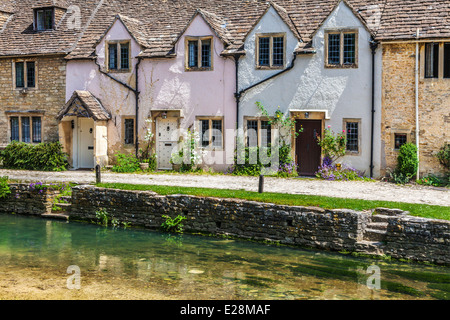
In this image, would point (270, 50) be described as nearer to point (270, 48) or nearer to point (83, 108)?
point (270, 48)

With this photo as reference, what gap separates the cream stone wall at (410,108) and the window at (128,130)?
1125cm

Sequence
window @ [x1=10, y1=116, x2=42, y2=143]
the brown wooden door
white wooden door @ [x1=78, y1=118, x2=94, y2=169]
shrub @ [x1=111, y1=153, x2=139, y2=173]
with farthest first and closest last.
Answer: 1. window @ [x1=10, y1=116, x2=42, y2=143]
2. white wooden door @ [x1=78, y1=118, x2=94, y2=169]
3. shrub @ [x1=111, y1=153, x2=139, y2=173]
4. the brown wooden door

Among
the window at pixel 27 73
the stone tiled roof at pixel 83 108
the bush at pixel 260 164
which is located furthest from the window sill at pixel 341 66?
the window at pixel 27 73

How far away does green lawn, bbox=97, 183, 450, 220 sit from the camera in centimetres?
1551

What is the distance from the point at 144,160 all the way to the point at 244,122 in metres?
4.95

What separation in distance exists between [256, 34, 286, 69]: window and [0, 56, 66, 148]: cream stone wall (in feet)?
31.8

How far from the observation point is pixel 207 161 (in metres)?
25.7

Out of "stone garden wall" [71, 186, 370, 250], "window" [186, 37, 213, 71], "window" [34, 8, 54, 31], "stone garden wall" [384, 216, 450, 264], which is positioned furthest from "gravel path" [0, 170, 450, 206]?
"window" [34, 8, 54, 31]

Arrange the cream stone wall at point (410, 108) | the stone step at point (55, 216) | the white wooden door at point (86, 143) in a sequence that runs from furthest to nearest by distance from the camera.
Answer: the white wooden door at point (86, 143) → the cream stone wall at point (410, 108) → the stone step at point (55, 216)

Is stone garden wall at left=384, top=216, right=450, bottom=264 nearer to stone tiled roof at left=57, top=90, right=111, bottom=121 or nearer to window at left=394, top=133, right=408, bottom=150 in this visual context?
window at left=394, top=133, right=408, bottom=150

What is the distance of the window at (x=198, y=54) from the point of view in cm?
2561

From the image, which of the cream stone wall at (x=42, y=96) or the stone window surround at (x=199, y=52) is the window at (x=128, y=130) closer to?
the cream stone wall at (x=42, y=96)

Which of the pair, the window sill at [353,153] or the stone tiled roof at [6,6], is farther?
the stone tiled roof at [6,6]
